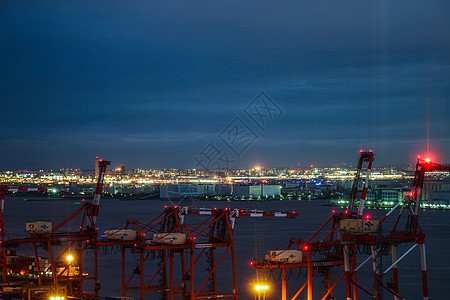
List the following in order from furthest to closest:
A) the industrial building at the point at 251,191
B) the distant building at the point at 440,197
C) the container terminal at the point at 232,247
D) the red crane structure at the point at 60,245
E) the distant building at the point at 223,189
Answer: the distant building at the point at 223,189 < the industrial building at the point at 251,191 < the distant building at the point at 440,197 < the red crane structure at the point at 60,245 < the container terminal at the point at 232,247

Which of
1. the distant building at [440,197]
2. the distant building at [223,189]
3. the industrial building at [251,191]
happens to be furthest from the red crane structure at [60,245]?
the distant building at [223,189]

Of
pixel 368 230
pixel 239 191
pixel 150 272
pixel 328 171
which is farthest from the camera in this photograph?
pixel 328 171

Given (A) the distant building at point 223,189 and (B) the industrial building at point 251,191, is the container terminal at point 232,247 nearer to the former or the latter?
(B) the industrial building at point 251,191

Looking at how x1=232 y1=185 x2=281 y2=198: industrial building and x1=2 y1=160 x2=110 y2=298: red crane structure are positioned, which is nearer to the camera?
x1=2 y1=160 x2=110 y2=298: red crane structure

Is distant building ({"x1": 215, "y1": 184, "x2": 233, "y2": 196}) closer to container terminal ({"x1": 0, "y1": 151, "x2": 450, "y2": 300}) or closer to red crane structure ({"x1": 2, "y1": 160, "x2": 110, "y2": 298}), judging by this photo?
container terminal ({"x1": 0, "y1": 151, "x2": 450, "y2": 300})

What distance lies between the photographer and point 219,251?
180 feet

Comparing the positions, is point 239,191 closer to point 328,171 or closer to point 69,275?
point 328,171

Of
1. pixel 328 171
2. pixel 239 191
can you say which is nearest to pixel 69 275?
pixel 239 191

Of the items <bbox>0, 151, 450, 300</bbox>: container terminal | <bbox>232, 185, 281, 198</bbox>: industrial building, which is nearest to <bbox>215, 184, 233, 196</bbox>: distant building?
<bbox>232, 185, 281, 198</bbox>: industrial building

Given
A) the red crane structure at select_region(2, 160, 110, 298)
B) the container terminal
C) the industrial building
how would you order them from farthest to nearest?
the industrial building, the red crane structure at select_region(2, 160, 110, 298), the container terminal

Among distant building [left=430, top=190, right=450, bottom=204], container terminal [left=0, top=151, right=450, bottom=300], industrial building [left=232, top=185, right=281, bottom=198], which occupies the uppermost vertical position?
industrial building [left=232, top=185, right=281, bottom=198]

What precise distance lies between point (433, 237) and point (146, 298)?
4076 centimetres

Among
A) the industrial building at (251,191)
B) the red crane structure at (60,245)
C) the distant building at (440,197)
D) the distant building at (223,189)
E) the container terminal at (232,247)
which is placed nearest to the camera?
the container terminal at (232,247)

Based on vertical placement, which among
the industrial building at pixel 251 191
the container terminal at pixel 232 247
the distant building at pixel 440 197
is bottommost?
the container terminal at pixel 232 247
